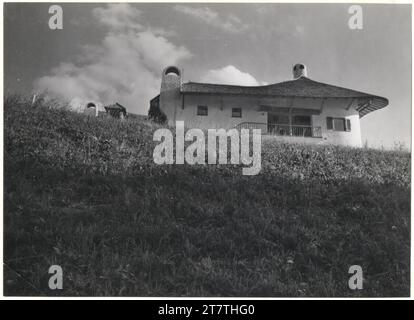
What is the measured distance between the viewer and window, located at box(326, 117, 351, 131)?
14.7 m

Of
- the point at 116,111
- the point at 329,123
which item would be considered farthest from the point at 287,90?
the point at 116,111

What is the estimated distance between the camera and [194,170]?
349 inches

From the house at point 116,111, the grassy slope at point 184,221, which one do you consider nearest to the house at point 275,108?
the house at point 116,111

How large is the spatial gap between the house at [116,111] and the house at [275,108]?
2.82 feet

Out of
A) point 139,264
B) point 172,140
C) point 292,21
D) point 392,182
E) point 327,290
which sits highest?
point 292,21

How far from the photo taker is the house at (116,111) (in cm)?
1070

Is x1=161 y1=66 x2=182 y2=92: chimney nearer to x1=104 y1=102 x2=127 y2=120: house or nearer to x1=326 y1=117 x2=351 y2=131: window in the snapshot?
x1=104 y1=102 x2=127 y2=120: house

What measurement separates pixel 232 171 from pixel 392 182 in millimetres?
3683

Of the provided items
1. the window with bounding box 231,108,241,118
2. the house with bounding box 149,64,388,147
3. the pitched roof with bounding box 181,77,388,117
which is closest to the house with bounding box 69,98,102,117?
the house with bounding box 149,64,388,147

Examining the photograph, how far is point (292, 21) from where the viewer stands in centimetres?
868

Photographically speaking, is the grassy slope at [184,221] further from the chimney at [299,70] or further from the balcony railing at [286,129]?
the balcony railing at [286,129]

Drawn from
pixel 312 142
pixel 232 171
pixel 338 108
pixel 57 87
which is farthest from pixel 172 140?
pixel 338 108

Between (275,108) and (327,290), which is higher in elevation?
(275,108)

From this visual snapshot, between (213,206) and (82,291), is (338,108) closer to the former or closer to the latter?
(213,206)
